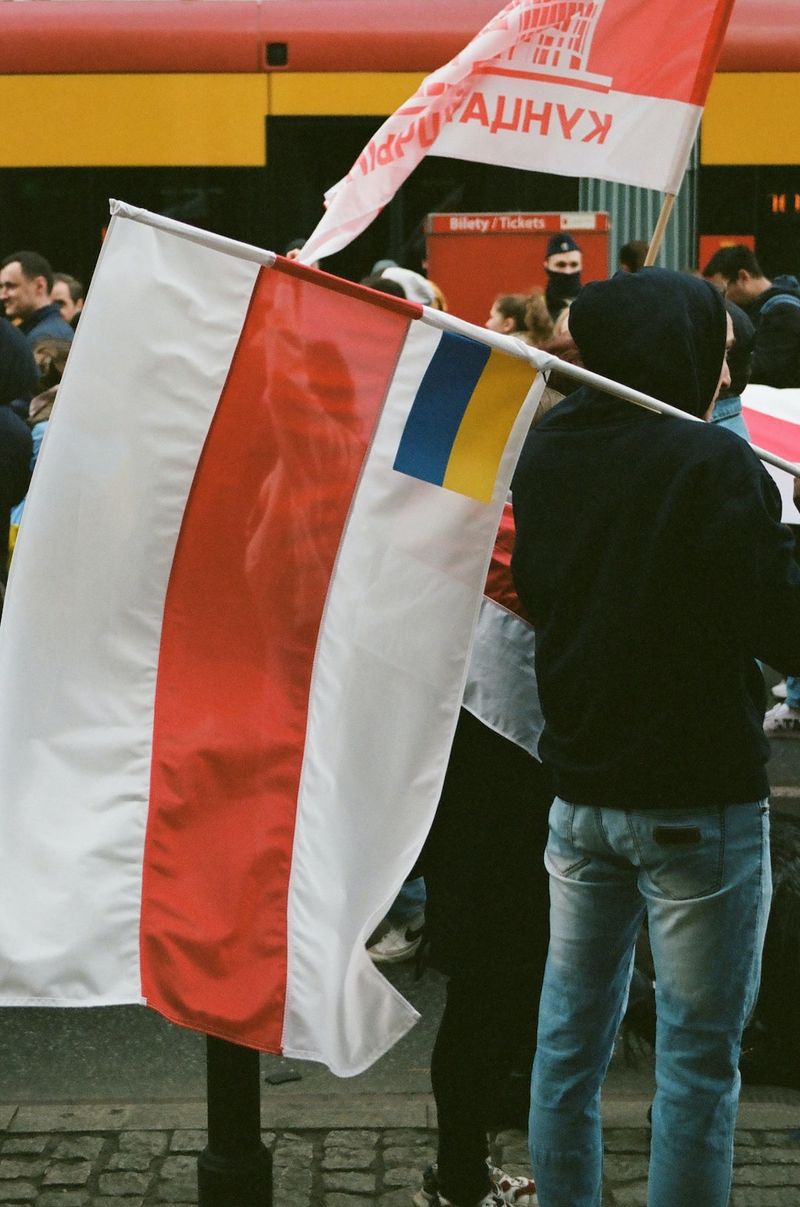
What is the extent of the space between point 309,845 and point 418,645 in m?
0.37

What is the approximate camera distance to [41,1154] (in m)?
3.40

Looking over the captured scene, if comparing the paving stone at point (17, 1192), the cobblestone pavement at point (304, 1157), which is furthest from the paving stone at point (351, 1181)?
the paving stone at point (17, 1192)

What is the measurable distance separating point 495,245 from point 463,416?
→ 28.5 ft

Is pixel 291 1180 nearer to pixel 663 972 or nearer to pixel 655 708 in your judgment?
pixel 663 972

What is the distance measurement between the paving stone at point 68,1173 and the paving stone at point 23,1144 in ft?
0.29

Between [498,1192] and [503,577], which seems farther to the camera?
[498,1192]

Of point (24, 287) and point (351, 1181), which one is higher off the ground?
point (24, 287)

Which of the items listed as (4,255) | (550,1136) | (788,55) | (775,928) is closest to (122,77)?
(4,255)

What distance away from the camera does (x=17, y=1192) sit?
10.7 ft

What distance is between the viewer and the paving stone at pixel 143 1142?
342cm

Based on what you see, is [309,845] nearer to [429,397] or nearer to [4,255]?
[429,397]

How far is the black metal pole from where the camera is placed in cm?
285

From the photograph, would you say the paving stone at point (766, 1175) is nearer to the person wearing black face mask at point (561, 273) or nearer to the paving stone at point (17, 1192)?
the paving stone at point (17, 1192)

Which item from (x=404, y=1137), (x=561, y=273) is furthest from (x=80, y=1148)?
(x=561, y=273)
